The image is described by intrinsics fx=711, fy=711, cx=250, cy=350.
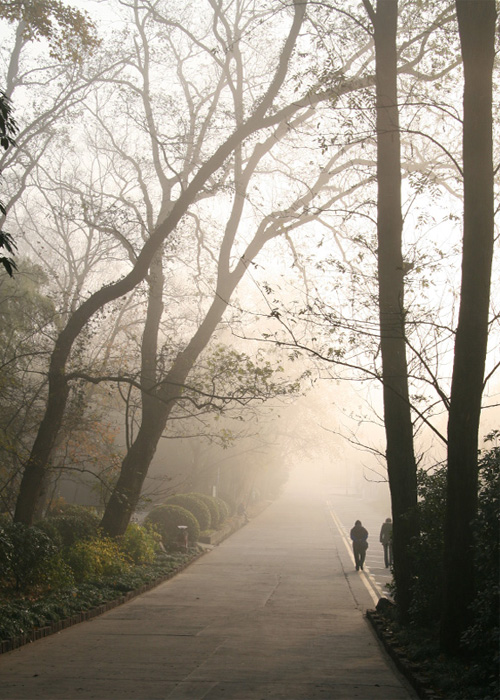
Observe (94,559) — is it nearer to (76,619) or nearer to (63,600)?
(63,600)

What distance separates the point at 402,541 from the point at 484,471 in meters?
3.10

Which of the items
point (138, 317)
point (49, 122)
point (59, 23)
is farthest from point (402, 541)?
point (138, 317)

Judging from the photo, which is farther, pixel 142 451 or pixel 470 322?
pixel 142 451

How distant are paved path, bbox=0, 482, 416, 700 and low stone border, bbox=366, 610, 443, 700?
0.43ft

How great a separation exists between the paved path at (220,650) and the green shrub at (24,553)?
1.33 m

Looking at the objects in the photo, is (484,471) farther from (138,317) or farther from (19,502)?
(138,317)

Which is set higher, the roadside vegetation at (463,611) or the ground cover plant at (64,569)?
the roadside vegetation at (463,611)

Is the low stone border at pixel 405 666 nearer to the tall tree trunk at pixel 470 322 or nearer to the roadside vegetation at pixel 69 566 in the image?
the tall tree trunk at pixel 470 322

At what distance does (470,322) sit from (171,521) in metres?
21.3

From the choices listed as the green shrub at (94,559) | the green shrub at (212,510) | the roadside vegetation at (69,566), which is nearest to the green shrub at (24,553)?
the roadside vegetation at (69,566)

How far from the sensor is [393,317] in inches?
428

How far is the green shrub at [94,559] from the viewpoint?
1493cm

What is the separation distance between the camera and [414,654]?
26.9ft

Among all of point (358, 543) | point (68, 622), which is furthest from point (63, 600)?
point (358, 543)
